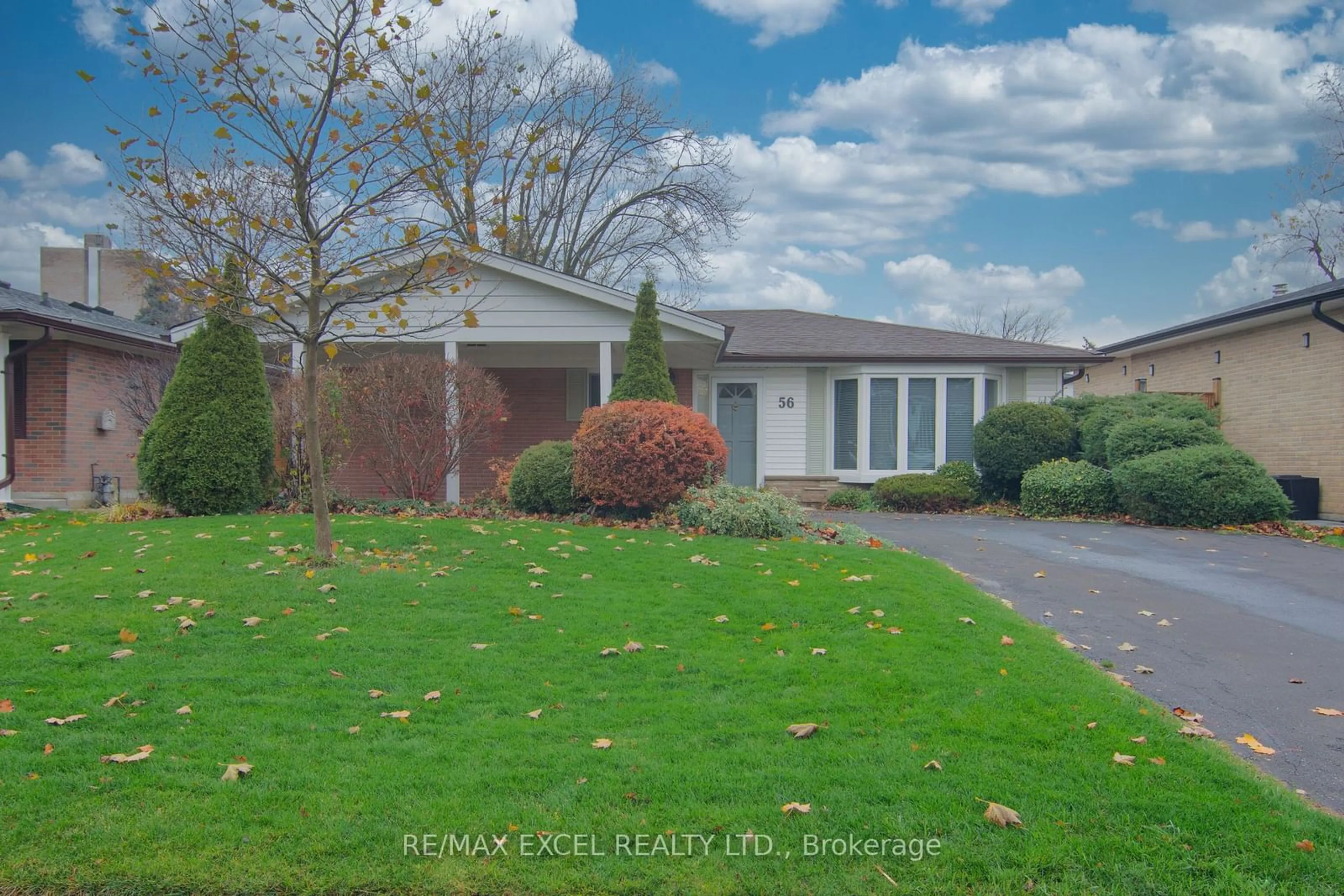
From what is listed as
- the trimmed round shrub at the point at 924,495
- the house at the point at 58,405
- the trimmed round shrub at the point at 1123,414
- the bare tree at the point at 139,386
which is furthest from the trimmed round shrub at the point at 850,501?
the bare tree at the point at 139,386

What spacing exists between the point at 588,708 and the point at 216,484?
8274 millimetres

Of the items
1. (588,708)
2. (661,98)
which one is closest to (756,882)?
(588,708)

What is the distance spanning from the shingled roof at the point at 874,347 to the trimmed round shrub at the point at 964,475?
7.39 feet

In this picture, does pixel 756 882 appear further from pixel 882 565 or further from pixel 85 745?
Result: pixel 882 565

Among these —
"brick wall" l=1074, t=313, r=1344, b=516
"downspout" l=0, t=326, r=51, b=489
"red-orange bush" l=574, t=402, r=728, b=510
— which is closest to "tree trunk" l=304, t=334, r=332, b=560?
"red-orange bush" l=574, t=402, r=728, b=510

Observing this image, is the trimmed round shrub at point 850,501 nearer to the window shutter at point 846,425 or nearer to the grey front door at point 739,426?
the window shutter at point 846,425

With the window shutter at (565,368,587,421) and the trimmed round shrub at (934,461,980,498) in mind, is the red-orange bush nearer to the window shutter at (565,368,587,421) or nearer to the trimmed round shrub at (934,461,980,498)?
the window shutter at (565,368,587,421)

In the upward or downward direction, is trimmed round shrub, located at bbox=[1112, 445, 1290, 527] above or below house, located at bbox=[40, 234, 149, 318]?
below

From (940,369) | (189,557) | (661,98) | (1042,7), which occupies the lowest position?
(189,557)

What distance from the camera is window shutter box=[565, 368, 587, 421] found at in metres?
17.0

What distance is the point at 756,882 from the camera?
284 centimetres

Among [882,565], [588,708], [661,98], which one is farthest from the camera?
[661,98]

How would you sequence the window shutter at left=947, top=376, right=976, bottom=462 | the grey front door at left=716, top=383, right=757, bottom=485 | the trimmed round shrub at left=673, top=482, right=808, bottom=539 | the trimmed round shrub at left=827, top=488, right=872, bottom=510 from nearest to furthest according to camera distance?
the trimmed round shrub at left=673, top=482, right=808, bottom=539
the trimmed round shrub at left=827, top=488, right=872, bottom=510
the window shutter at left=947, top=376, right=976, bottom=462
the grey front door at left=716, top=383, right=757, bottom=485

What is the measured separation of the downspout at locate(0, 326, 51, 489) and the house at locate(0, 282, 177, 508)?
0.05ft
